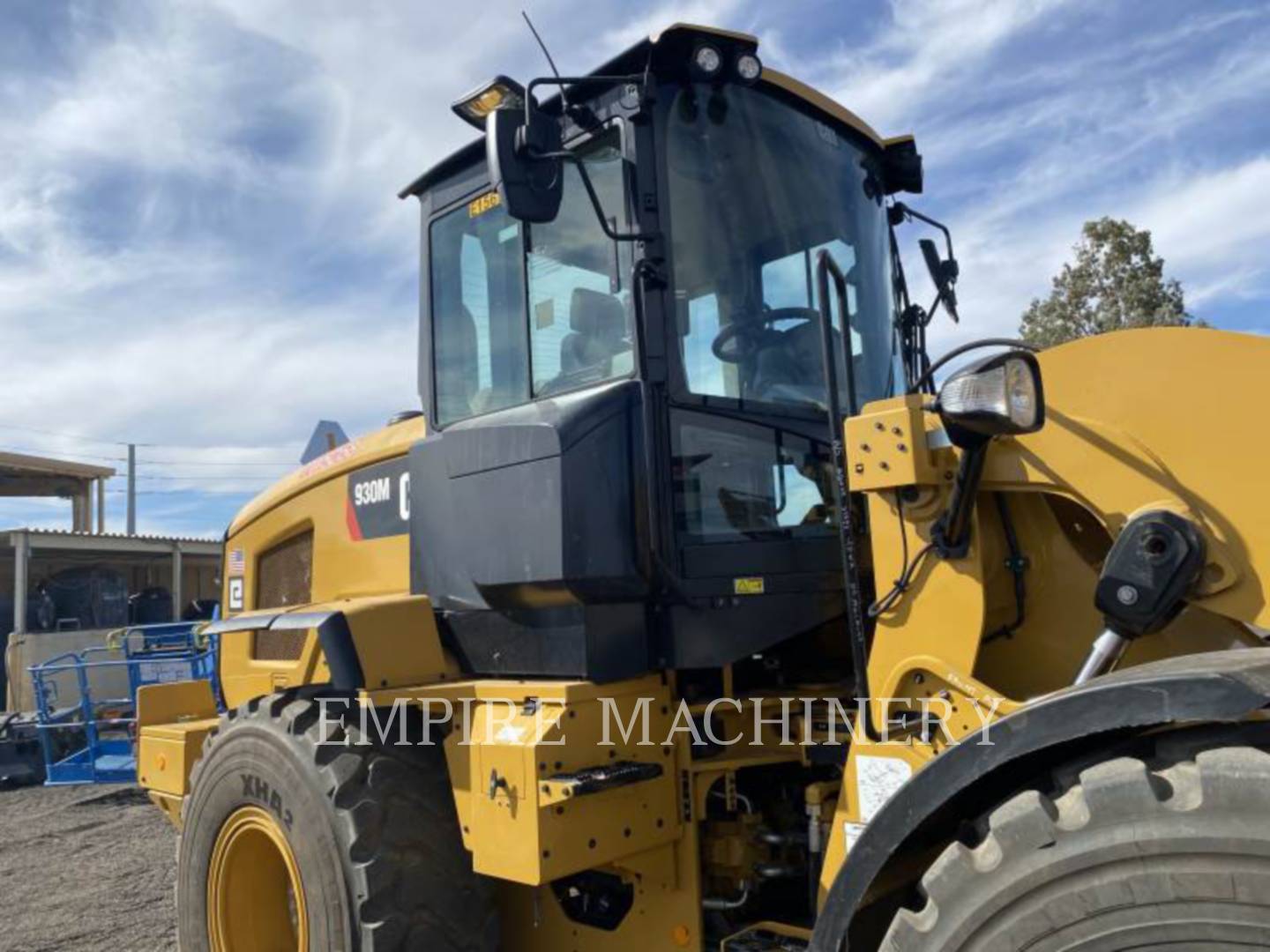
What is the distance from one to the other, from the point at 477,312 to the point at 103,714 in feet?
28.4

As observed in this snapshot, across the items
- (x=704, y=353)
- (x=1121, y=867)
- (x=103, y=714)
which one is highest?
(x=704, y=353)

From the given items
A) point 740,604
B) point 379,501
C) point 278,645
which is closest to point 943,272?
point 740,604

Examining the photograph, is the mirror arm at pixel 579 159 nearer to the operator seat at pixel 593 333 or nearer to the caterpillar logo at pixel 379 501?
the operator seat at pixel 593 333

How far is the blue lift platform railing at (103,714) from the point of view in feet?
32.0

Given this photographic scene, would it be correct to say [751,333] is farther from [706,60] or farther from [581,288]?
[706,60]

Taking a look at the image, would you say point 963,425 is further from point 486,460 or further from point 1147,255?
point 1147,255

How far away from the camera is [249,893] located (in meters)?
4.00

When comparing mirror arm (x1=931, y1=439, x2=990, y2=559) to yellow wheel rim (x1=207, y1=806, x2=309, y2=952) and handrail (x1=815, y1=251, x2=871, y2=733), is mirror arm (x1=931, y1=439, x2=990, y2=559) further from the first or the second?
yellow wheel rim (x1=207, y1=806, x2=309, y2=952)

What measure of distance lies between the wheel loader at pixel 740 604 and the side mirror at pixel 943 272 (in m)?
0.02

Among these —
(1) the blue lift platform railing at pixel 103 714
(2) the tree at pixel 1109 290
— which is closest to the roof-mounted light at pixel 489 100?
(1) the blue lift platform railing at pixel 103 714

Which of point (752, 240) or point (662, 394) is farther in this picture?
point (752, 240)

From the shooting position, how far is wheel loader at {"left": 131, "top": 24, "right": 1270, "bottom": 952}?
2.11 meters

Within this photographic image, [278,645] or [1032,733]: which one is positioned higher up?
[278,645]

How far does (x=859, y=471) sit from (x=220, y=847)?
2.68m
